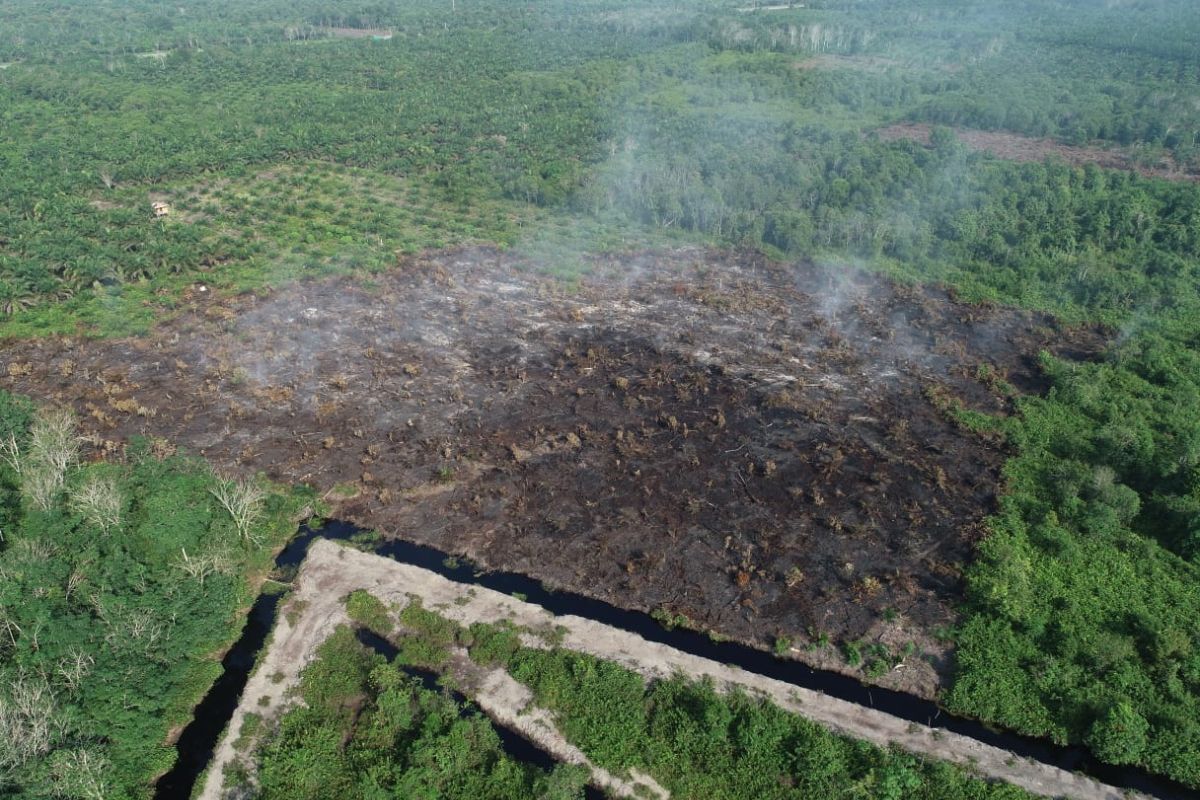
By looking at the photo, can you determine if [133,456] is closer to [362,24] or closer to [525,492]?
[525,492]

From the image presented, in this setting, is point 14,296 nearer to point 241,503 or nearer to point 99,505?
point 99,505

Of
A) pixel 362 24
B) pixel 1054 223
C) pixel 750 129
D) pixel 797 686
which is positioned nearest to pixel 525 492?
pixel 797 686

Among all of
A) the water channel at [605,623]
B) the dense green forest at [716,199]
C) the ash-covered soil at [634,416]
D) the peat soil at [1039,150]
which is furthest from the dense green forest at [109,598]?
the peat soil at [1039,150]

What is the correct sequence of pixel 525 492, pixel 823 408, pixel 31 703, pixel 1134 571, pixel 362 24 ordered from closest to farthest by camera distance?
1. pixel 31 703
2. pixel 1134 571
3. pixel 525 492
4. pixel 823 408
5. pixel 362 24

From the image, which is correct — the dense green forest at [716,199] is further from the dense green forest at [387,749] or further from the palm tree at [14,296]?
the dense green forest at [387,749]

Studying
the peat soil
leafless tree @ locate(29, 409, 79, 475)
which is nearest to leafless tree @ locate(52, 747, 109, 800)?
leafless tree @ locate(29, 409, 79, 475)

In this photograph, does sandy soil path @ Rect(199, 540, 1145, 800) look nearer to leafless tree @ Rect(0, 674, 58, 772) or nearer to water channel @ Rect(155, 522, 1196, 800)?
water channel @ Rect(155, 522, 1196, 800)
